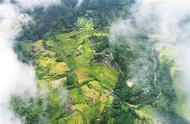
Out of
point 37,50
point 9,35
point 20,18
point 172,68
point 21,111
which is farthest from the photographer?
point 20,18

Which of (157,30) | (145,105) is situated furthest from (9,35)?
(145,105)

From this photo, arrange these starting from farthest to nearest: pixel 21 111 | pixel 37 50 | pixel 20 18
Answer: 1. pixel 20 18
2. pixel 37 50
3. pixel 21 111

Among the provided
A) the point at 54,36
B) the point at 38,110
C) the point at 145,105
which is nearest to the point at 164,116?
the point at 145,105

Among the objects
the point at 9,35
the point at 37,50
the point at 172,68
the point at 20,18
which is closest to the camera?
the point at 172,68

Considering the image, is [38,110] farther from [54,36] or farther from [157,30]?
[157,30]

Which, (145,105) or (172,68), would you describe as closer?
(145,105)

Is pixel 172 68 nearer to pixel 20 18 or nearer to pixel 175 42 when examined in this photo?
pixel 175 42

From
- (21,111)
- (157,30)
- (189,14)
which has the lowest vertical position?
(21,111)

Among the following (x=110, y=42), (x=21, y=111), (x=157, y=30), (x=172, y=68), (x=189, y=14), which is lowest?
(x=21, y=111)

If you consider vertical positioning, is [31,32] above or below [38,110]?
above
